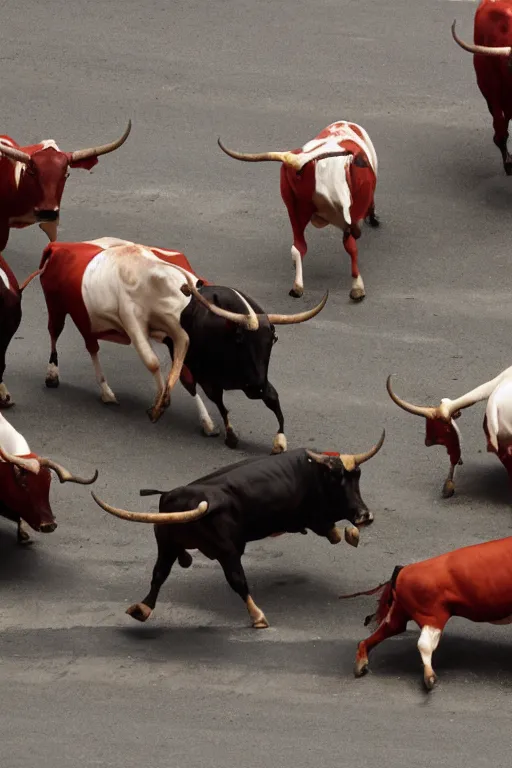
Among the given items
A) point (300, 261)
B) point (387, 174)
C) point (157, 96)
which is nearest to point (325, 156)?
point (300, 261)

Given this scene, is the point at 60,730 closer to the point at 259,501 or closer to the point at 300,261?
the point at 259,501

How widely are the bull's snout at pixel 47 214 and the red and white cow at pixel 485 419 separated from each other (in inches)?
130

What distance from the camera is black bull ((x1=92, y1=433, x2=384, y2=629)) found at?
11906 mm

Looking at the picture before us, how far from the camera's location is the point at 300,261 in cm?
1612

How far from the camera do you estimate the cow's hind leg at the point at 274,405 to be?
13938 mm

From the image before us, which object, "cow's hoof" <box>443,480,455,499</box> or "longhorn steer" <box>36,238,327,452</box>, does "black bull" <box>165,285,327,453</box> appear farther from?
"cow's hoof" <box>443,480,455,499</box>

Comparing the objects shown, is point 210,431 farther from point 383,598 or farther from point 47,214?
point 383,598

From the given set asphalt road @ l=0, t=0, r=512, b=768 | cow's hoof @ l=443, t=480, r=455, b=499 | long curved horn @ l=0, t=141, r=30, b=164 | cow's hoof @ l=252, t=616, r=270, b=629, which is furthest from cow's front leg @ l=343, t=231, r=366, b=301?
cow's hoof @ l=252, t=616, r=270, b=629

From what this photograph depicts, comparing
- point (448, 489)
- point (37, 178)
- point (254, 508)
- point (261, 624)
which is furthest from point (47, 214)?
point (261, 624)

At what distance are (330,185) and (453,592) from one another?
5066 millimetres

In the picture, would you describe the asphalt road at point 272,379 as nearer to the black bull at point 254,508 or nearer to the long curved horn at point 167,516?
the black bull at point 254,508

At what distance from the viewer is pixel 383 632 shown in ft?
38.0

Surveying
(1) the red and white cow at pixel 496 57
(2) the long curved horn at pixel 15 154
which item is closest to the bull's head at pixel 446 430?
(2) the long curved horn at pixel 15 154

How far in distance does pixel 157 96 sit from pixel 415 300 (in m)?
4.30
